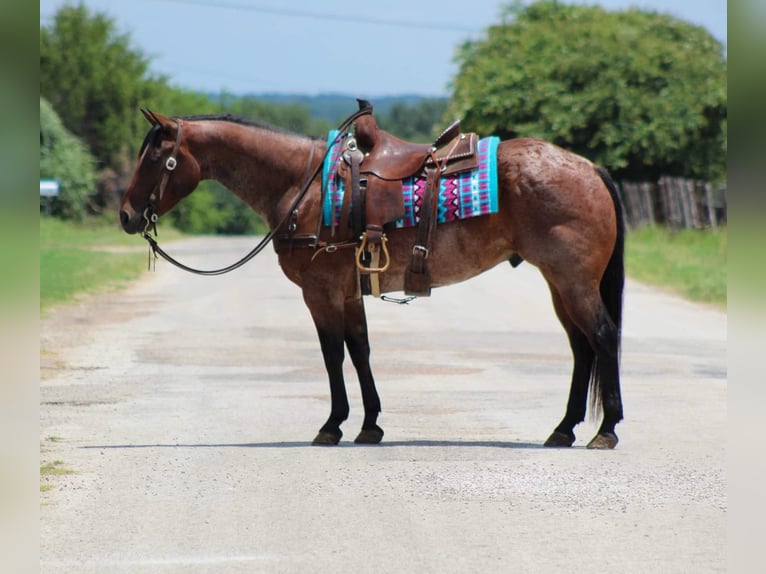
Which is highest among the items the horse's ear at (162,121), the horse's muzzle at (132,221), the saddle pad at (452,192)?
the horse's ear at (162,121)

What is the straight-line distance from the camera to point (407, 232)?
7965 mm

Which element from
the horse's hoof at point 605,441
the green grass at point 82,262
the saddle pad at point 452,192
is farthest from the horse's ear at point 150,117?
the green grass at point 82,262

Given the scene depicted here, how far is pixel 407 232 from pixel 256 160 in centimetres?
113

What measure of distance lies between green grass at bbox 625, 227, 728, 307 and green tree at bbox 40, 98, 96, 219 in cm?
2365

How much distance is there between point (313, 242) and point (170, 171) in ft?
3.43

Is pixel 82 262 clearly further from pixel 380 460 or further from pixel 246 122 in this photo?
Result: pixel 380 460

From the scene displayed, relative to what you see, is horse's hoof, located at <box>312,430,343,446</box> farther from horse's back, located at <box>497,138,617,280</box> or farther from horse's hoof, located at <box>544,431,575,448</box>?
horse's back, located at <box>497,138,617,280</box>

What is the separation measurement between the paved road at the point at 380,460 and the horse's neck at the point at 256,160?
5.44ft

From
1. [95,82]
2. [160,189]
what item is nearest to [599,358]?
[160,189]

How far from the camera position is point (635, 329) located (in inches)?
629

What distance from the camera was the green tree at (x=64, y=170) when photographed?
47.8m

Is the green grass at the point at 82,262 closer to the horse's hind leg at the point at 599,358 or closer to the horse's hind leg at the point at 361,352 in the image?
the horse's hind leg at the point at 361,352

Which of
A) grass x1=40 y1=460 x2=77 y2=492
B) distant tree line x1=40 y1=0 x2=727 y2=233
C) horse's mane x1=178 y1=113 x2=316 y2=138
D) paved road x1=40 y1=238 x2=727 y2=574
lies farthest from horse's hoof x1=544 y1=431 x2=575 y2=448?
distant tree line x1=40 y1=0 x2=727 y2=233

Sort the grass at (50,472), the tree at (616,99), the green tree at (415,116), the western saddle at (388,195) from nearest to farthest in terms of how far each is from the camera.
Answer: the grass at (50,472)
the western saddle at (388,195)
the tree at (616,99)
the green tree at (415,116)
